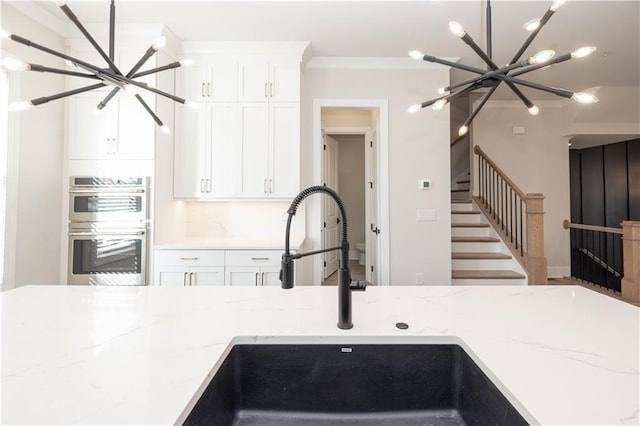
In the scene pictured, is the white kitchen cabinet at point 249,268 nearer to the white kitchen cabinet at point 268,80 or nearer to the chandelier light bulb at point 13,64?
the white kitchen cabinet at point 268,80

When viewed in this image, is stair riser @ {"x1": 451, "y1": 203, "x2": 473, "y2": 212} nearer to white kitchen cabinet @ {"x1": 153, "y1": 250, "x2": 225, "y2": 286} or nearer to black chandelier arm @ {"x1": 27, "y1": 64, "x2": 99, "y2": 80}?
white kitchen cabinet @ {"x1": 153, "y1": 250, "x2": 225, "y2": 286}

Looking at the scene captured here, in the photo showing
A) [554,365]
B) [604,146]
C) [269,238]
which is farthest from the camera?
[604,146]

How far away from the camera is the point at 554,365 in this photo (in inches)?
27.0

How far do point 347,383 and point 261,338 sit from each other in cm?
30

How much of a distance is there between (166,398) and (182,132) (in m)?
2.90

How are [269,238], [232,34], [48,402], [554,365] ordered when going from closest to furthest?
[48,402] → [554,365] → [232,34] → [269,238]

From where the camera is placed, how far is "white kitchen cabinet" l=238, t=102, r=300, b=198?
293cm

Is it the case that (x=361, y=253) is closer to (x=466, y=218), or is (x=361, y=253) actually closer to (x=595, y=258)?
(x=466, y=218)

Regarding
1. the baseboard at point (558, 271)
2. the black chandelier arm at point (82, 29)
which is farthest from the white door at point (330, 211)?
the baseboard at point (558, 271)

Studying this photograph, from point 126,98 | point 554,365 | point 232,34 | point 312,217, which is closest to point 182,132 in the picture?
point 126,98

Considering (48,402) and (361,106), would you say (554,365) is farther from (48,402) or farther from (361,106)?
(361,106)

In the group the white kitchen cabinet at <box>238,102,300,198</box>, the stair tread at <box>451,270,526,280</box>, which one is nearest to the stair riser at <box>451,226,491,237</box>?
the stair tread at <box>451,270,526,280</box>

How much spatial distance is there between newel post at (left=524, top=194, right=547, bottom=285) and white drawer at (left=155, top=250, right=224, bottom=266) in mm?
3560

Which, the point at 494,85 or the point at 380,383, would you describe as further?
the point at 494,85
